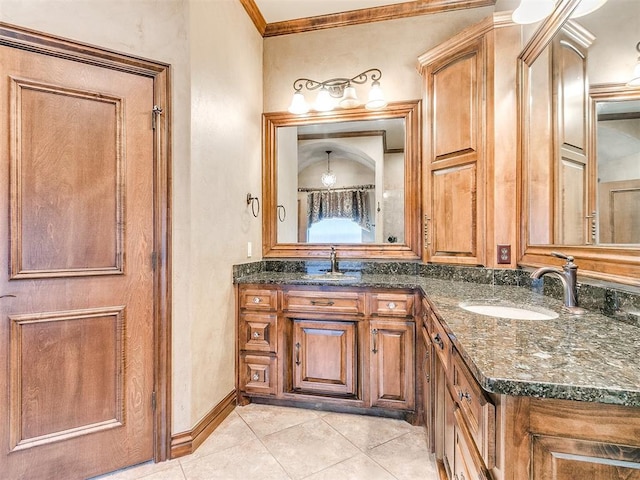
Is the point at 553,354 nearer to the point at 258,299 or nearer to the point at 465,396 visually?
the point at 465,396

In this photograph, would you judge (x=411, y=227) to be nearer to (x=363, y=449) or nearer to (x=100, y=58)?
(x=363, y=449)

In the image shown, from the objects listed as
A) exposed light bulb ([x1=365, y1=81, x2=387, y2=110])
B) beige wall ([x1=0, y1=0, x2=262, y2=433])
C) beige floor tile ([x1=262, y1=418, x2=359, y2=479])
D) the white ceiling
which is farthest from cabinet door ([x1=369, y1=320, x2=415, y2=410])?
the white ceiling

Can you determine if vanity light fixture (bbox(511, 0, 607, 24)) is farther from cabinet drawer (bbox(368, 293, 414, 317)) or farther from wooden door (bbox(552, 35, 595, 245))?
cabinet drawer (bbox(368, 293, 414, 317))

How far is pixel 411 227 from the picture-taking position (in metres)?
2.50

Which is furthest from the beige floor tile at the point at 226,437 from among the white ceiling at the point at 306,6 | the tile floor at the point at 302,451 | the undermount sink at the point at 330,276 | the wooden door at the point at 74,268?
the white ceiling at the point at 306,6

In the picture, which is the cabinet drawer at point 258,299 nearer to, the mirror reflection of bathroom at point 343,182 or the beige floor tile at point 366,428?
the mirror reflection of bathroom at point 343,182

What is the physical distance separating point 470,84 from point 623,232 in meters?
1.32

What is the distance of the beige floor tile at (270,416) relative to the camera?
2.01 metres

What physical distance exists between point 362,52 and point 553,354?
255 centimetres

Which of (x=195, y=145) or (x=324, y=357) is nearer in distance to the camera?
(x=195, y=145)

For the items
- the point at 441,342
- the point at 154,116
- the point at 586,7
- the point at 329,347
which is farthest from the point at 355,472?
the point at 586,7

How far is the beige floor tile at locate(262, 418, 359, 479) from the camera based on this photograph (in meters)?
1.66

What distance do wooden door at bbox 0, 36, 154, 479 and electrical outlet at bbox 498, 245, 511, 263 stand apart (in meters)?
2.01

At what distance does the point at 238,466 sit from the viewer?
1.66 meters
